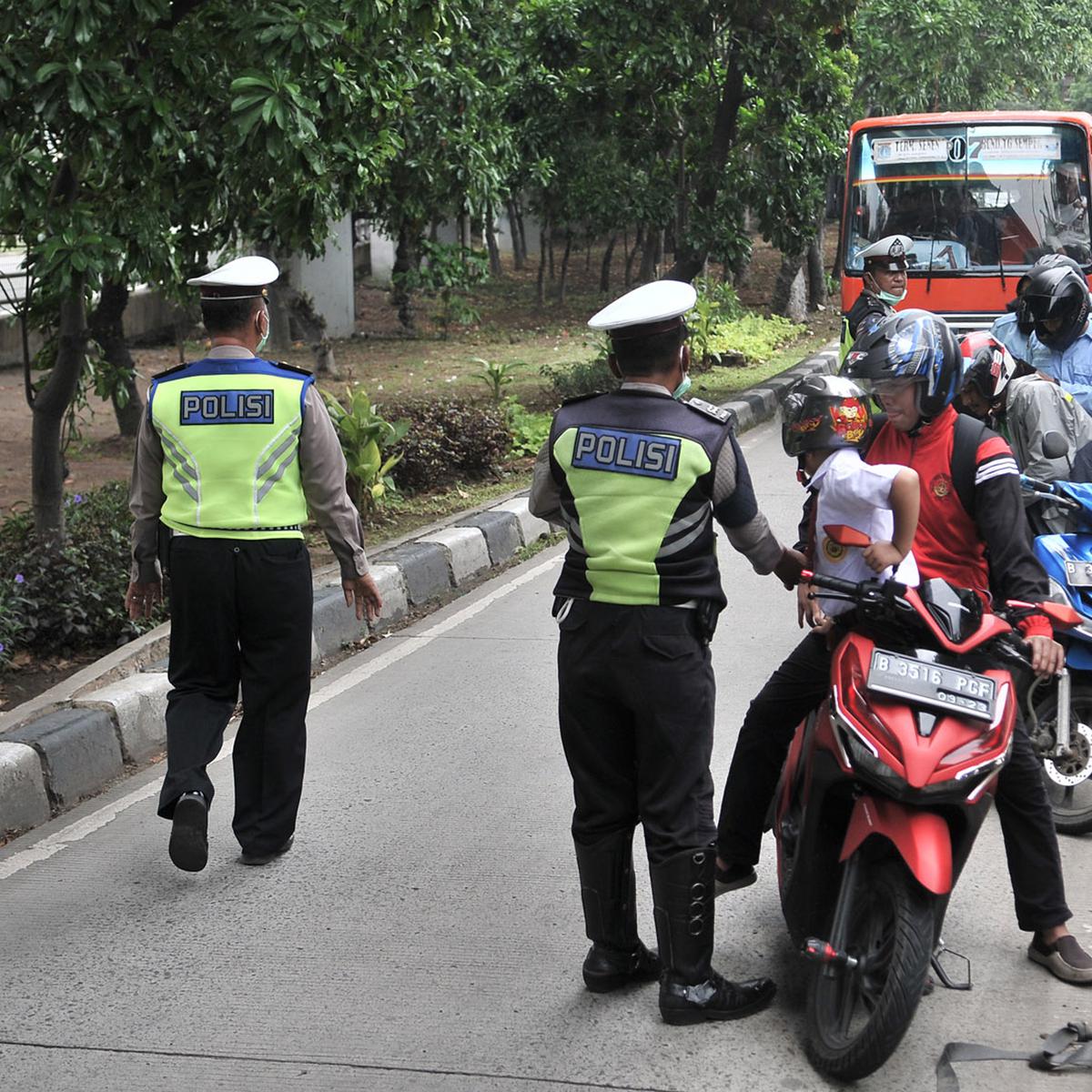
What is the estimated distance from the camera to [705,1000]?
3.52 metres

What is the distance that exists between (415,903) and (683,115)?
1263 cm

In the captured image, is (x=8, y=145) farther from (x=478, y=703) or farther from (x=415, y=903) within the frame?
(x=415, y=903)

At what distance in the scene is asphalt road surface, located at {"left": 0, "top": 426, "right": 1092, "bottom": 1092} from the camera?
3420 millimetres

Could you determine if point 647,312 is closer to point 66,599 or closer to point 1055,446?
point 1055,446

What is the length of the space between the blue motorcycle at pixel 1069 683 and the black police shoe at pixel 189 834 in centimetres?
242

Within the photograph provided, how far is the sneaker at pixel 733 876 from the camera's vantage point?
3957 millimetres

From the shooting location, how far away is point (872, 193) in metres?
12.9

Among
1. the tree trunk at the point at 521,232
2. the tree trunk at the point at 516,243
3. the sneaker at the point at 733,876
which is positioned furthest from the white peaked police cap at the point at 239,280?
the tree trunk at the point at 516,243

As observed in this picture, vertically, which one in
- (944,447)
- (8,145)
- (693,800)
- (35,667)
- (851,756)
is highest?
(8,145)

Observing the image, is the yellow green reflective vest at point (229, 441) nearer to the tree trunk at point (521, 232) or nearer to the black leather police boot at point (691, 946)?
the black leather police boot at point (691, 946)

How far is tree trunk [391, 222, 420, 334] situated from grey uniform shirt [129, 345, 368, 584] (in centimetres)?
1370

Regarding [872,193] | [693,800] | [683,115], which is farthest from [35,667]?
[683,115]

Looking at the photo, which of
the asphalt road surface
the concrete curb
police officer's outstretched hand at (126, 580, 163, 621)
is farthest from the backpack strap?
the concrete curb

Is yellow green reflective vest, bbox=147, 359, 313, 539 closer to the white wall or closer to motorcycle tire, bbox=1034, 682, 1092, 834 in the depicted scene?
motorcycle tire, bbox=1034, 682, 1092, 834
